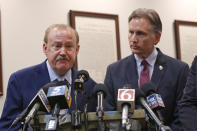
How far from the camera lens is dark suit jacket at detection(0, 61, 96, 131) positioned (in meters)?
2.76

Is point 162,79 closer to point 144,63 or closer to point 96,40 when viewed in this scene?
point 144,63

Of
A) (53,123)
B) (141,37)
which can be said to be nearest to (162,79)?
(141,37)

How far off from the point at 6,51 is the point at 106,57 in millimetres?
1306

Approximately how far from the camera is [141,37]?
10.5ft

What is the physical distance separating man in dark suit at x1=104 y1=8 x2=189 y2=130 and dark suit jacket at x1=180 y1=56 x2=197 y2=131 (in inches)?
28.4

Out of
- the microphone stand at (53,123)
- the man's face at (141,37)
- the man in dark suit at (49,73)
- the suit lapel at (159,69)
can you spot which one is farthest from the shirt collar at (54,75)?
the microphone stand at (53,123)

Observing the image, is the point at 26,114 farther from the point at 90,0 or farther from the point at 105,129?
the point at 90,0

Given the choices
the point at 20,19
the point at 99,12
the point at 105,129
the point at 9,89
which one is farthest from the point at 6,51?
the point at 105,129

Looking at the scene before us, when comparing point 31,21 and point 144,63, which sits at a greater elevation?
point 31,21

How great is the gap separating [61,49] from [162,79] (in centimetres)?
92

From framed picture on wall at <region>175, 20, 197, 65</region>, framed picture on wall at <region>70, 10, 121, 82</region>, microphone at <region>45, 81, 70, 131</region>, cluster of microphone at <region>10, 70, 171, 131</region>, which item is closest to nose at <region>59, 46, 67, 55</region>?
cluster of microphone at <region>10, 70, 171, 131</region>

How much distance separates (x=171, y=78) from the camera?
2.99m

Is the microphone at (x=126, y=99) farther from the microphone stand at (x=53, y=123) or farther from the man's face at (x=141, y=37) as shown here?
the man's face at (x=141, y=37)

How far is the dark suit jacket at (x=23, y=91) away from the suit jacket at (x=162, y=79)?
201mm
